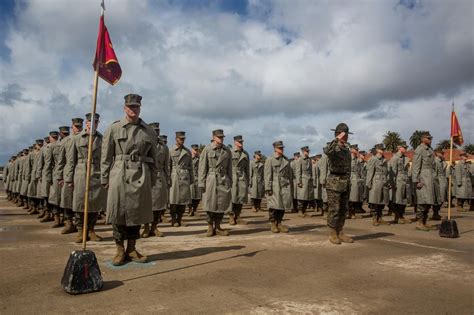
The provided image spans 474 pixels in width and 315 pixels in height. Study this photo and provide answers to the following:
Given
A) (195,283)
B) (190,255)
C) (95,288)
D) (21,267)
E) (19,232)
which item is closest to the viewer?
(95,288)

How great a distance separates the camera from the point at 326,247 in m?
7.88

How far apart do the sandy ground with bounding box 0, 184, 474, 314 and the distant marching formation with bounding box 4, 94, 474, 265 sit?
671mm

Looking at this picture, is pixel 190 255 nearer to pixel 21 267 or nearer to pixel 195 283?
pixel 195 283

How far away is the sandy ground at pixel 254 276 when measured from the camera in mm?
4258

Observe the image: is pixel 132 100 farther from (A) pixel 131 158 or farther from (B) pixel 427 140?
(B) pixel 427 140

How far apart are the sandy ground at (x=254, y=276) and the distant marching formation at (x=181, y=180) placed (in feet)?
2.20

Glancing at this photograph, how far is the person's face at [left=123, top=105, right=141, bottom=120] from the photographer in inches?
238

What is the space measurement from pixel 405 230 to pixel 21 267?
9281 millimetres

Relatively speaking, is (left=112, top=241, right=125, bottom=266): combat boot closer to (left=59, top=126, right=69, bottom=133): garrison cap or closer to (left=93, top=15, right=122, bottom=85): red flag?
(left=93, top=15, right=122, bottom=85): red flag

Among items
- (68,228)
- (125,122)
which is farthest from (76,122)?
(125,122)

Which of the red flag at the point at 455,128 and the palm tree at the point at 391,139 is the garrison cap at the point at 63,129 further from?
the palm tree at the point at 391,139

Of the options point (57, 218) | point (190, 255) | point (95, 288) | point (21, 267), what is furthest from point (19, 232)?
point (95, 288)

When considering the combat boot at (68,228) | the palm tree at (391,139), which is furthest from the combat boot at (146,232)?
the palm tree at (391,139)

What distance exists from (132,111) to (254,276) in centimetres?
308
